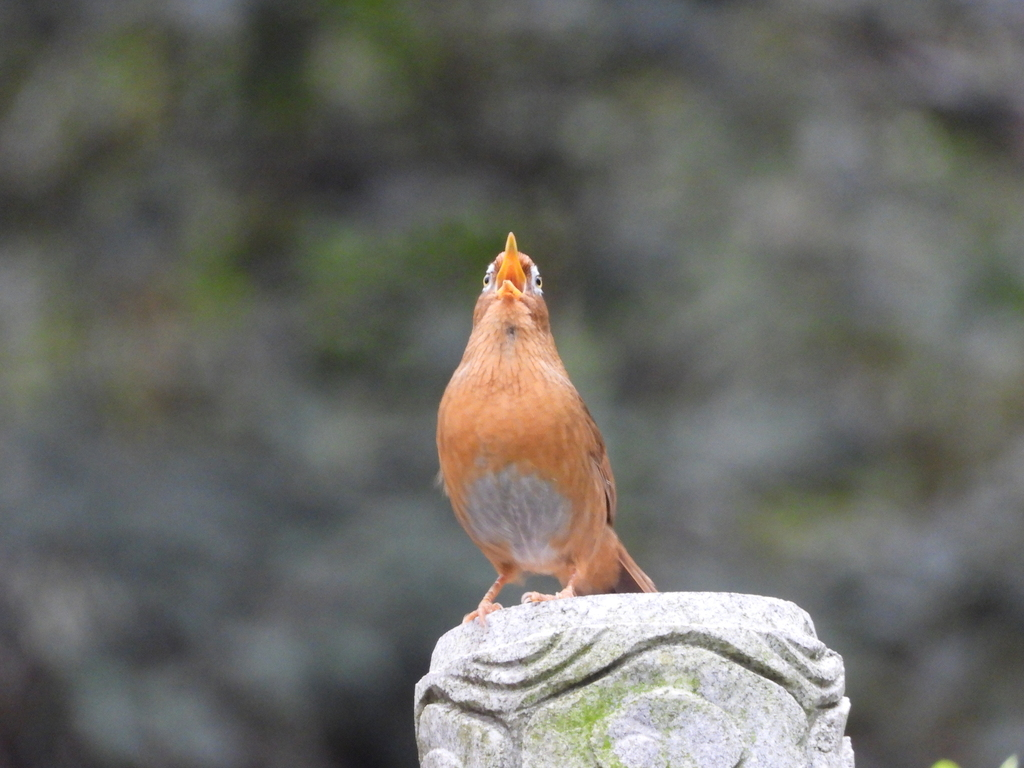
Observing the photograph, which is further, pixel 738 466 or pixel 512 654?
pixel 738 466

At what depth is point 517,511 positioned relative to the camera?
14.6 ft

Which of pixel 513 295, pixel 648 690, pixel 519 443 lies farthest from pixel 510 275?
pixel 648 690

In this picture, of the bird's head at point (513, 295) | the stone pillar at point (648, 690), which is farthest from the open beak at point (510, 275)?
the stone pillar at point (648, 690)

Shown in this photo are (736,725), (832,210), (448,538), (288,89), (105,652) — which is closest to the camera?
(736,725)

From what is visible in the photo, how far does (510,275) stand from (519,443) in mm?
521

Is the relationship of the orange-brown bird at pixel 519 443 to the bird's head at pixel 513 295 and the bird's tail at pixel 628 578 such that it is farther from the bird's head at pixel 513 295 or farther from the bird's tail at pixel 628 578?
the bird's tail at pixel 628 578

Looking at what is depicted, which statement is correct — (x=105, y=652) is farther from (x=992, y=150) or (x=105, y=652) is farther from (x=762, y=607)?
(x=992, y=150)

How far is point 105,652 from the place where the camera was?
25.8 feet

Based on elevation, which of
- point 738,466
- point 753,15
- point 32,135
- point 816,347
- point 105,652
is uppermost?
point 753,15

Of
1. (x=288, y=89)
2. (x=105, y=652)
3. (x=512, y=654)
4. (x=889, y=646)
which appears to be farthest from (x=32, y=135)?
(x=512, y=654)

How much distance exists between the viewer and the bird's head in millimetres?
4551

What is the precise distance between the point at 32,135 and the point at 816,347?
483 cm

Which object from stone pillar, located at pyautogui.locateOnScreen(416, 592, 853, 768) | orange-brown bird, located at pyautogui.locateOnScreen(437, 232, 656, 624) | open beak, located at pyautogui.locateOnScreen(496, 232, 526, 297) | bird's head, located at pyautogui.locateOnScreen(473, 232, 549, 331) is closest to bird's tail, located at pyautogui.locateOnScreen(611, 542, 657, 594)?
orange-brown bird, located at pyautogui.locateOnScreen(437, 232, 656, 624)

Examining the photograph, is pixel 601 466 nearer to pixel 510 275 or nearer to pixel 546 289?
pixel 510 275
